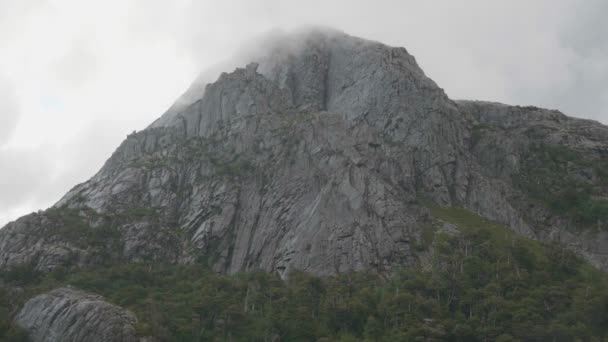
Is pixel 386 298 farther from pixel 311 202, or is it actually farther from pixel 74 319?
pixel 74 319

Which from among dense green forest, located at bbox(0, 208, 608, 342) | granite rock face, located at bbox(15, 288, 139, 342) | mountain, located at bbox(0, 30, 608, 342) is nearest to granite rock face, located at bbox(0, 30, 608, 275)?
mountain, located at bbox(0, 30, 608, 342)

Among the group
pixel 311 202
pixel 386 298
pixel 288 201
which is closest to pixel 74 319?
pixel 386 298

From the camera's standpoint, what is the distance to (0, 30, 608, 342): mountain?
149 m

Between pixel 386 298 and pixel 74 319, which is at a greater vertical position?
pixel 386 298

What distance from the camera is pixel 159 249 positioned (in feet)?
524

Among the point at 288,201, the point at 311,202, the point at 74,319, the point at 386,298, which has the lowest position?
the point at 74,319

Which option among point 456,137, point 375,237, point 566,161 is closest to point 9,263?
point 375,237

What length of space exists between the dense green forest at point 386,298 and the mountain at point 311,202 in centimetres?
805

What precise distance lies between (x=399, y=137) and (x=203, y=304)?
305 feet

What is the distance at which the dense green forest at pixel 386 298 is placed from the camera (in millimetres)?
109625

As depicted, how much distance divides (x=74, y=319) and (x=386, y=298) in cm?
5495

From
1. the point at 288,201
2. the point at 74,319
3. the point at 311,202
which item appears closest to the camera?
the point at 74,319

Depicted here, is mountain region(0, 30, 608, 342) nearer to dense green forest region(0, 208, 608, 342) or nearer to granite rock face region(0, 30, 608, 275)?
granite rock face region(0, 30, 608, 275)

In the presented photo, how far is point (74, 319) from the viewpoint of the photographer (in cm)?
11319
